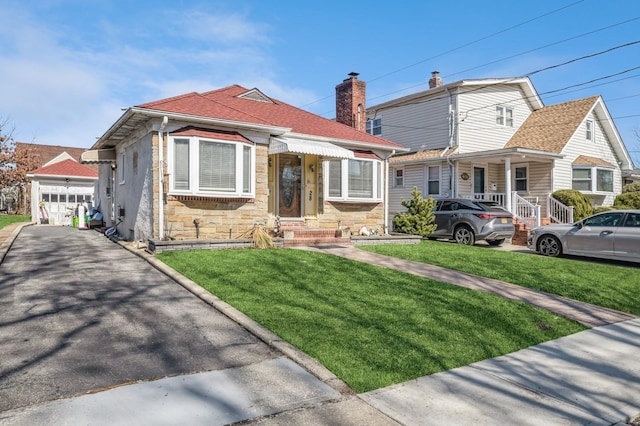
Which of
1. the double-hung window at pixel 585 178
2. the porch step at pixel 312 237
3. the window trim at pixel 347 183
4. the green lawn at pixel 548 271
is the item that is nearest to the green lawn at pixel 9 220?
the porch step at pixel 312 237

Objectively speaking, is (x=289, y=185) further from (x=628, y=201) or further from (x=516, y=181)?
(x=628, y=201)

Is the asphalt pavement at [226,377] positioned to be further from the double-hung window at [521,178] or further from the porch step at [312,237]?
the double-hung window at [521,178]

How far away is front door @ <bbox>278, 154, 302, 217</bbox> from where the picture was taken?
14.3 meters

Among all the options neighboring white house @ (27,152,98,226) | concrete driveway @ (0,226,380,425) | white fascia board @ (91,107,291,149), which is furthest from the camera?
neighboring white house @ (27,152,98,226)

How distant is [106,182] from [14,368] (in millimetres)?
15334

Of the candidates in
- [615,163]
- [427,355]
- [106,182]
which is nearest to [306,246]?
[427,355]

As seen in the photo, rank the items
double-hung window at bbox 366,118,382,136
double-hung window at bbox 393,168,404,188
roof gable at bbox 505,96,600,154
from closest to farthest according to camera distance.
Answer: roof gable at bbox 505,96,600,154 < double-hung window at bbox 393,168,404,188 < double-hung window at bbox 366,118,382,136

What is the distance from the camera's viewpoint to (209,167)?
11.6 m

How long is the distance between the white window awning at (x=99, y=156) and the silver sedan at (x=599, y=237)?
562 inches

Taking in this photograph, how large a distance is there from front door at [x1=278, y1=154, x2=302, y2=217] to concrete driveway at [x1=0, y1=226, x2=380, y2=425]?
7200mm

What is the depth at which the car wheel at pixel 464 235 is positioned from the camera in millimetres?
15213

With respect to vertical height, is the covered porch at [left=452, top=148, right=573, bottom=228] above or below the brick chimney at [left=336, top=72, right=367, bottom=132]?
below

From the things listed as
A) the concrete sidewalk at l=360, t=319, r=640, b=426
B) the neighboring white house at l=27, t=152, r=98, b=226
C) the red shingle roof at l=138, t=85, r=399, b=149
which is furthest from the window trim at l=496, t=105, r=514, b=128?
the neighboring white house at l=27, t=152, r=98, b=226

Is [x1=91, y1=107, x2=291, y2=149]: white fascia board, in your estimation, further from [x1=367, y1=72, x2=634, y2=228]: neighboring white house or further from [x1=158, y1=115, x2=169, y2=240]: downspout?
[x1=367, y1=72, x2=634, y2=228]: neighboring white house
